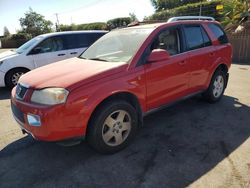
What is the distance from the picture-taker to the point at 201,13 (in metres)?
19.1

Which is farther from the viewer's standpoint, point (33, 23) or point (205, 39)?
point (33, 23)

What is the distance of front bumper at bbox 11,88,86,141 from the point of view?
10.3 feet

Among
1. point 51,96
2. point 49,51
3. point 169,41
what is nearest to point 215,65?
point 169,41

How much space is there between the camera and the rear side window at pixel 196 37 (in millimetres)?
4785

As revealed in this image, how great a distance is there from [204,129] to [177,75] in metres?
1.01

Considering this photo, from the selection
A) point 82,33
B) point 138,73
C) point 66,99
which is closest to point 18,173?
point 66,99

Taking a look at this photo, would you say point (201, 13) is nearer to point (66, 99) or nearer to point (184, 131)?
point (184, 131)

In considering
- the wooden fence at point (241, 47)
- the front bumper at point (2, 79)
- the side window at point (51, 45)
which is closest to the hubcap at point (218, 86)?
the side window at point (51, 45)

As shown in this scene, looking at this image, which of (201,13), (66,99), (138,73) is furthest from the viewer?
(201,13)

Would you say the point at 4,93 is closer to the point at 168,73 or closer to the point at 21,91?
the point at 21,91

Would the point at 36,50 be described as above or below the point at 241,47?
above

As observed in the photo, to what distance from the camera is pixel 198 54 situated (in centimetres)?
487

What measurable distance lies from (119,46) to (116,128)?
143 cm

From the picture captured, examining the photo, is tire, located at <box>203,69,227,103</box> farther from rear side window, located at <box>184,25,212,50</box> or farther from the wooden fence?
the wooden fence
